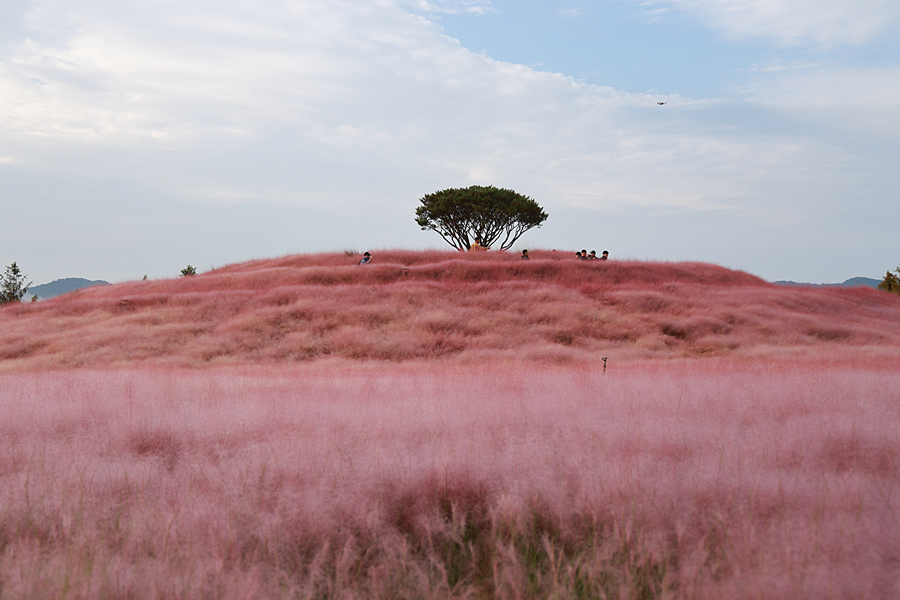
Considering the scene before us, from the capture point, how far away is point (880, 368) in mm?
8484

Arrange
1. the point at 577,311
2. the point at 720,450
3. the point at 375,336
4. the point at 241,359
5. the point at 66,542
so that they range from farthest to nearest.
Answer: the point at 577,311, the point at 375,336, the point at 241,359, the point at 720,450, the point at 66,542

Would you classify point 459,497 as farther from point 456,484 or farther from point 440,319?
point 440,319

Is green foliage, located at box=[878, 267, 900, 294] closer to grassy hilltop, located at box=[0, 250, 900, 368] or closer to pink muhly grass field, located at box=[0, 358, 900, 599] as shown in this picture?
grassy hilltop, located at box=[0, 250, 900, 368]

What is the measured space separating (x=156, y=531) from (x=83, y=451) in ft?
6.18

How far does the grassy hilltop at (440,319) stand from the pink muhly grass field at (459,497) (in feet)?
24.7

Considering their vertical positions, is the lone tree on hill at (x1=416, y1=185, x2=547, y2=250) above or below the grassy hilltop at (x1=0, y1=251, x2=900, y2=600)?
above

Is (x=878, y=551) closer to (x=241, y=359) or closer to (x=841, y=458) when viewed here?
(x=841, y=458)

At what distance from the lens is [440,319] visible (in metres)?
16.7

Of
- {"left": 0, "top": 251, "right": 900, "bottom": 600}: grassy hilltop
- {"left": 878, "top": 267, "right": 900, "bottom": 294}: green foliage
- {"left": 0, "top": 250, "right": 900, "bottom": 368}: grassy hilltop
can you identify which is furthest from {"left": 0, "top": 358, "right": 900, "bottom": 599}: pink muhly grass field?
{"left": 878, "top": 267, "right": 900, "bottom": 294}: green foliage

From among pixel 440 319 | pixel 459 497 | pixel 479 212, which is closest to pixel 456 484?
pixel 459 497

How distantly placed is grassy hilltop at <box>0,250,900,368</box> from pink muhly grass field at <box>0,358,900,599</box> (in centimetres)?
752

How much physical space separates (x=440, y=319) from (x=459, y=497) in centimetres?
1253

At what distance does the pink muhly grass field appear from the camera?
3.33 metres

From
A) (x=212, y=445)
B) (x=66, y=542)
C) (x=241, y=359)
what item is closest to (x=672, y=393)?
(x=212, y=445)
